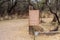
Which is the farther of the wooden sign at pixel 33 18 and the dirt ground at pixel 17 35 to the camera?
the wooden sign at pixel 33 18

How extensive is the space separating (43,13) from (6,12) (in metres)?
2.61

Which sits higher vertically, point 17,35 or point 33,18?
point 33,18

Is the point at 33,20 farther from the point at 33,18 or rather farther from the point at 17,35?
the point at 17,35

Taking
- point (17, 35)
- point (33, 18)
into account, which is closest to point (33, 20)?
point (33, 18)

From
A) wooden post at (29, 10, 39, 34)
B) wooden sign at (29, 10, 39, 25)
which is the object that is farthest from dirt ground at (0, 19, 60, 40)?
wooden sign at (29, 10, 39, 25)

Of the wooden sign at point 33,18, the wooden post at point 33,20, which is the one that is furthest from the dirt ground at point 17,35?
the wooden sign at point 33,18

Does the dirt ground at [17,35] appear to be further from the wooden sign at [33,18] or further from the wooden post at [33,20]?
the wooden sign at [33,18]

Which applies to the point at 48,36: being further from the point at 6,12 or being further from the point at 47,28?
the point at 6,12

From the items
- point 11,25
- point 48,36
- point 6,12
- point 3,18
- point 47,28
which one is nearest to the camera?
point 48,36

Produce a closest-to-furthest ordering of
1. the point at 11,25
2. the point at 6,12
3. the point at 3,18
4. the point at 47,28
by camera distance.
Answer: the point at 47,28 → the point at 11,25 → the point at 3,18 → the point at 6,12

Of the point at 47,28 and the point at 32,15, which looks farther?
the point at 47,28

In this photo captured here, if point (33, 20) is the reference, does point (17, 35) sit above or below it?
below

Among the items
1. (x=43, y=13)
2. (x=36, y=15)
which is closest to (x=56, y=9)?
(x=43, y=13)

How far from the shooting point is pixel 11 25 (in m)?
9.95
